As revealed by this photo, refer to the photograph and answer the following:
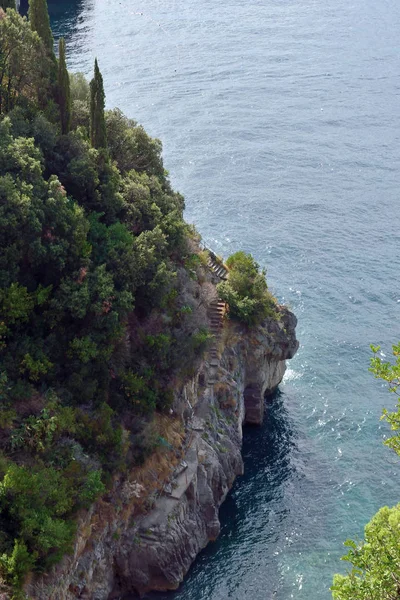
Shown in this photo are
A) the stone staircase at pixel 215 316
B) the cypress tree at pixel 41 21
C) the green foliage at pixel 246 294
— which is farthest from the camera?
the green foliage at pixel 246 294

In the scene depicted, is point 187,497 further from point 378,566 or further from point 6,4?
point 6,4

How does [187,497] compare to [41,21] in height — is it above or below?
below

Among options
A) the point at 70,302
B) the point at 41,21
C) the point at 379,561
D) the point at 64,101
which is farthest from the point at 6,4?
the point at 379,561

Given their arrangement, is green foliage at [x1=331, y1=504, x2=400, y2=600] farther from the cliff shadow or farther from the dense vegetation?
the cliff shadow

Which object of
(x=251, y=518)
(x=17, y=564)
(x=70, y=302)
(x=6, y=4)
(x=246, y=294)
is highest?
(x=6, y=4)

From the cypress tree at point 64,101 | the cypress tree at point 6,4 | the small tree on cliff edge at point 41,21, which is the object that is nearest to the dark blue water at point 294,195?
the cypress tree at point 64,101

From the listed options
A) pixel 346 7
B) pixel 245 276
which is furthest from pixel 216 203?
pixel 346 7

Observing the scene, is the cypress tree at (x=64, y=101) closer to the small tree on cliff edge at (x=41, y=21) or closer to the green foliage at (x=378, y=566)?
the small tree on cliff edge at (x=41, y=21)

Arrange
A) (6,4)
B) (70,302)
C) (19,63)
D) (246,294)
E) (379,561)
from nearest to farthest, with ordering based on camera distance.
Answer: (379,561) → (70,302) → (19,63) → (6,4) → (246,294)

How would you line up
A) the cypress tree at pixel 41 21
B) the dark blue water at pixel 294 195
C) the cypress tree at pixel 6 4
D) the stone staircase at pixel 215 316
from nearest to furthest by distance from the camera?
1. the dark blue water at pixel 294 195
2. the cypress tree at pixel 41 21
3. the cypress tree at pixel 6 4
4. the stone staircase at pixel 215 316
